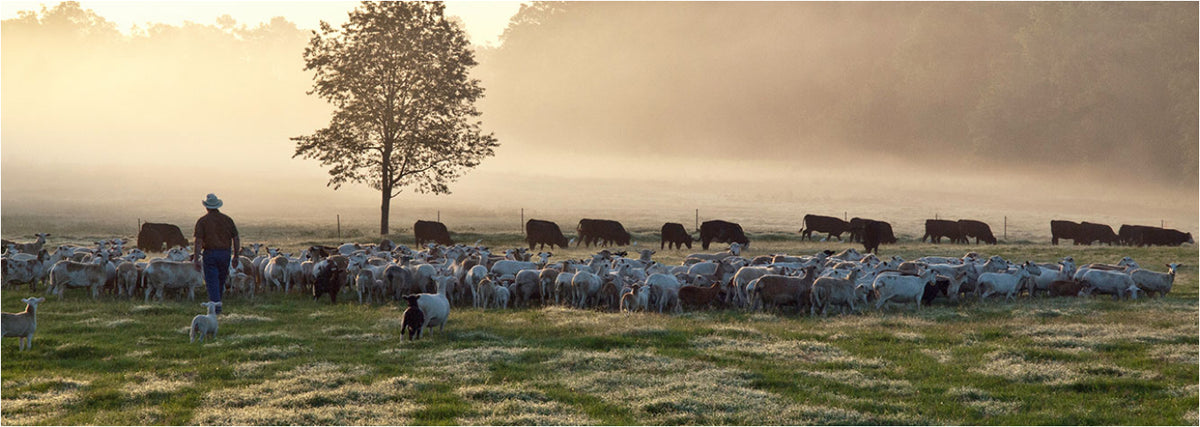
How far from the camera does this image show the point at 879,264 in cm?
2691

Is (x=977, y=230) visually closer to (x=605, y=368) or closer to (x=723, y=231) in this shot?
(x=723, y=231)

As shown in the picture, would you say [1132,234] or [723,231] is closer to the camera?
[723,231]

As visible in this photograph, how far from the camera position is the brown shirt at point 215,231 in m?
18.6

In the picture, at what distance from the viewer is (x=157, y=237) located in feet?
146

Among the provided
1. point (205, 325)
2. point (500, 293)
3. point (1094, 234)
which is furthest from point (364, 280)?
point (1094, 234)

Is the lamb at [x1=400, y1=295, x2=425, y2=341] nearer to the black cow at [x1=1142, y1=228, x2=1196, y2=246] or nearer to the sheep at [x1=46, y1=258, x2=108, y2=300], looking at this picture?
the sheep at [x1=46, y1=258, x2=108, y2=300]

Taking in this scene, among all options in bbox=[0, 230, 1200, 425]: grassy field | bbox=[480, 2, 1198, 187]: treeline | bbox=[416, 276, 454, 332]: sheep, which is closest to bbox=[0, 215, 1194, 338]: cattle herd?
bbox=[0, 230, 1200, 425]: grassy field

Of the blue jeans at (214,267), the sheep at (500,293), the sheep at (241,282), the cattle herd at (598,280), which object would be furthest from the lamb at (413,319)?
the sheep at (241,282)

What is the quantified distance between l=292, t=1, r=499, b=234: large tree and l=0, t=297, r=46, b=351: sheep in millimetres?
36437

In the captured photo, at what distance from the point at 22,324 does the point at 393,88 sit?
38.9 meters

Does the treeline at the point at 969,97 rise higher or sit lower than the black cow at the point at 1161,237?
higher

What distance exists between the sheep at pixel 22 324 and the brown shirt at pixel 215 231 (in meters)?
2.68

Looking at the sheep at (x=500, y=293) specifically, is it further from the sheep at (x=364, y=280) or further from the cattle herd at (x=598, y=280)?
the sheep at (x=364, y=280)

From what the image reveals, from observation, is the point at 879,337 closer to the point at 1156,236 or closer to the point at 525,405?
the point at 525,405
